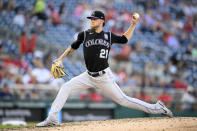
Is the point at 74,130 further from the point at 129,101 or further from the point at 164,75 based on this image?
the point at 164,75

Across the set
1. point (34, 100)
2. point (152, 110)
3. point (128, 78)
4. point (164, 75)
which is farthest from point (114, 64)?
point (152, 110)

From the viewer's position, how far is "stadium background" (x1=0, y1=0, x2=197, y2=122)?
12.0 metres

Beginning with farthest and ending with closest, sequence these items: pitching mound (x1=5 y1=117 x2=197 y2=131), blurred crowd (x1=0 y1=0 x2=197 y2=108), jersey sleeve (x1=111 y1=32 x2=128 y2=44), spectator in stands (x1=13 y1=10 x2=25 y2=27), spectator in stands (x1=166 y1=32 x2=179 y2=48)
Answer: spectator in stands (x1=166 y1=32 x2=179 y2=48)
spectator in stands (x1=13 y1=10 x2=25 y2=27)
blurred crowd (x1=0 y1=0 x2=197 y2=108)
jersey sleeve (x1=111 y1=32 x2=128 y2=44)
pitching mound (x1=5 y1=117 x2=197 y2=131)

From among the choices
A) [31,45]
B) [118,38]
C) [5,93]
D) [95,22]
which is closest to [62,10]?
[31,45]

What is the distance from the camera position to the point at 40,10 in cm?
1548

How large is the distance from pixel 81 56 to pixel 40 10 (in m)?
2.93

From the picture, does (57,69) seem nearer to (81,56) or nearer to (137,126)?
(137,126)

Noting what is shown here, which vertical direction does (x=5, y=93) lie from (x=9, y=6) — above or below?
below

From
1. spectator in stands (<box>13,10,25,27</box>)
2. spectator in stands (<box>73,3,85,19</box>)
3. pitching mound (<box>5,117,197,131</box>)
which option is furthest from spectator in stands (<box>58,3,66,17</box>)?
pitching mound (<box>5,117,197,131</box>)

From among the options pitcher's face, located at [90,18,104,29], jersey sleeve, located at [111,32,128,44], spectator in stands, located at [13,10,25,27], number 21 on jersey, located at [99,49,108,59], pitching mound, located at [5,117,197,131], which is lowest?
pitching mound, located at [5,117,197,131]

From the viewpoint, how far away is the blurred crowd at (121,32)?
12.7 metres

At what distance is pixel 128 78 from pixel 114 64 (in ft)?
1.86

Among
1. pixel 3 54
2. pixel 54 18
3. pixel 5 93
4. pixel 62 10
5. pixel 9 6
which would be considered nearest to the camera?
pixel 5 93

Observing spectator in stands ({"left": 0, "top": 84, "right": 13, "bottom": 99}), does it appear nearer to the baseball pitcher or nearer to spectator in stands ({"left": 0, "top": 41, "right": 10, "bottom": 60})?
spectator in stands ({"left": 0, "top": 41, "right": 10, "bottom": 60})
